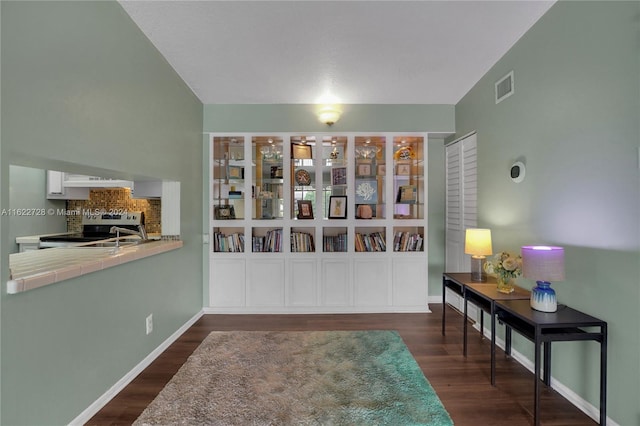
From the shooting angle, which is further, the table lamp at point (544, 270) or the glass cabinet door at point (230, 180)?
the glass cabinet door at point (230, 180)

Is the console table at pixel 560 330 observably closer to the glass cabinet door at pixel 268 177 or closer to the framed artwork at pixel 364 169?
the framed artwork at pixel 364 169

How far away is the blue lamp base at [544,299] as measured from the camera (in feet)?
6.04

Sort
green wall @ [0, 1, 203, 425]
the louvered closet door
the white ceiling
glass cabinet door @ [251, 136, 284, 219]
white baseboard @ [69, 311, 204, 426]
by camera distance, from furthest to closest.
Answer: glass cabinet door @ [251, 136, 284, 219] < the louvered closet door < the white ceiling < white baseboard @ [69, 311, 204, 426] < green wall @ [0, 1, 203, 425]

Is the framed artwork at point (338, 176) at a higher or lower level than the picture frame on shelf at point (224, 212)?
higher

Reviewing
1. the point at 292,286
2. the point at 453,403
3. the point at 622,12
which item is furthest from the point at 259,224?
the point at 622,12

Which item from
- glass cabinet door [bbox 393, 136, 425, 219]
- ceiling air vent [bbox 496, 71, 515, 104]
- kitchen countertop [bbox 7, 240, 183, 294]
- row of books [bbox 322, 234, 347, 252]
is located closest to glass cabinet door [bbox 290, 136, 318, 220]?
row of books [bbox 322, 234, 347, 252]

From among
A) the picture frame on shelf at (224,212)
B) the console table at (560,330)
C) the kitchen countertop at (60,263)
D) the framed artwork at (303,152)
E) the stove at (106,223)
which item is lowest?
the console table at (560,330)

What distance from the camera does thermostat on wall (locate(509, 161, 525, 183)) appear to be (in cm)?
243

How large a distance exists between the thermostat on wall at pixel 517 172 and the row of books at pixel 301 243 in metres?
2.28

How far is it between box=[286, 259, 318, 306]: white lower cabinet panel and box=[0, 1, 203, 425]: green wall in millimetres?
1415

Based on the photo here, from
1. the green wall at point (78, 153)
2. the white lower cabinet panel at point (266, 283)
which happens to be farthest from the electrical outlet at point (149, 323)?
the white lower cabinet panel at point (266, 283)

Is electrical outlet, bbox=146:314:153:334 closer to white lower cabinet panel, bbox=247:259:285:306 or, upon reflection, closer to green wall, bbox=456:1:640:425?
white lower cabinet panel, bbox=247:259:285:306

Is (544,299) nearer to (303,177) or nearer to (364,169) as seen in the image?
(364,169)

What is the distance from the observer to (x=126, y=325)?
216 centimetres
